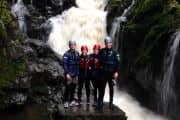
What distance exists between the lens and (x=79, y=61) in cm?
1073

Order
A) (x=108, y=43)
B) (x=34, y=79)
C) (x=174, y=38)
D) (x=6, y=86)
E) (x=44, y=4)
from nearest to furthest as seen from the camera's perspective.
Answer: (x=108, y=43)
(x=174, y=38)
(x=6, y=86)
(x=34, y=79)
(x=44, y=4)

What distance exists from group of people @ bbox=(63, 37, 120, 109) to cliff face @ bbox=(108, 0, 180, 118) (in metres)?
4.08

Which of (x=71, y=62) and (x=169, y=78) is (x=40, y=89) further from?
(x=71, y=62)

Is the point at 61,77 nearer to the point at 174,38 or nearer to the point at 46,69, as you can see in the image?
the point at 46,69

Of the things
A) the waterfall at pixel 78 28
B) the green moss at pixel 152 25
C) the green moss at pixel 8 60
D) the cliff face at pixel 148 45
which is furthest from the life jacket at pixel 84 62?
the waterfall at pixel 78 28

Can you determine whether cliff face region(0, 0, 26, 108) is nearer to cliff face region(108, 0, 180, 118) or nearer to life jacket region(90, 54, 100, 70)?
cliff face region(108, 0, 180, 118)

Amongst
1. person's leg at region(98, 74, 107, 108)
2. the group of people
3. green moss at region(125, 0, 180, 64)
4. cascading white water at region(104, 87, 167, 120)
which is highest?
green moss at region(125, 0, 180, 64)

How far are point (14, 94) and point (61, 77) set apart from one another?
250 centimetres

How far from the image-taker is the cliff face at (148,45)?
1534 cm

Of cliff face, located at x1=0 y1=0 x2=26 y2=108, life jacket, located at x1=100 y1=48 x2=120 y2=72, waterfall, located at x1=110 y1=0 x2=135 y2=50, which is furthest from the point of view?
waterfall, located at x1=110 y1=0 x2=135 y2=50

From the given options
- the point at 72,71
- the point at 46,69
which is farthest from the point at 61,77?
the point at 72,71

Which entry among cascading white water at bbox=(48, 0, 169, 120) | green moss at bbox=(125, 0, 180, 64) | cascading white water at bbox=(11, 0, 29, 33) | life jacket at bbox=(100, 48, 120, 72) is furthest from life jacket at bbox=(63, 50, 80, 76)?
cascading white water at bbox=(11, 0, 29, 33)

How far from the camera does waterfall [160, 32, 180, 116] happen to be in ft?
46.4

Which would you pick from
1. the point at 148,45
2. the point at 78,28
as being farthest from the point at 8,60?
the point at 78,28
